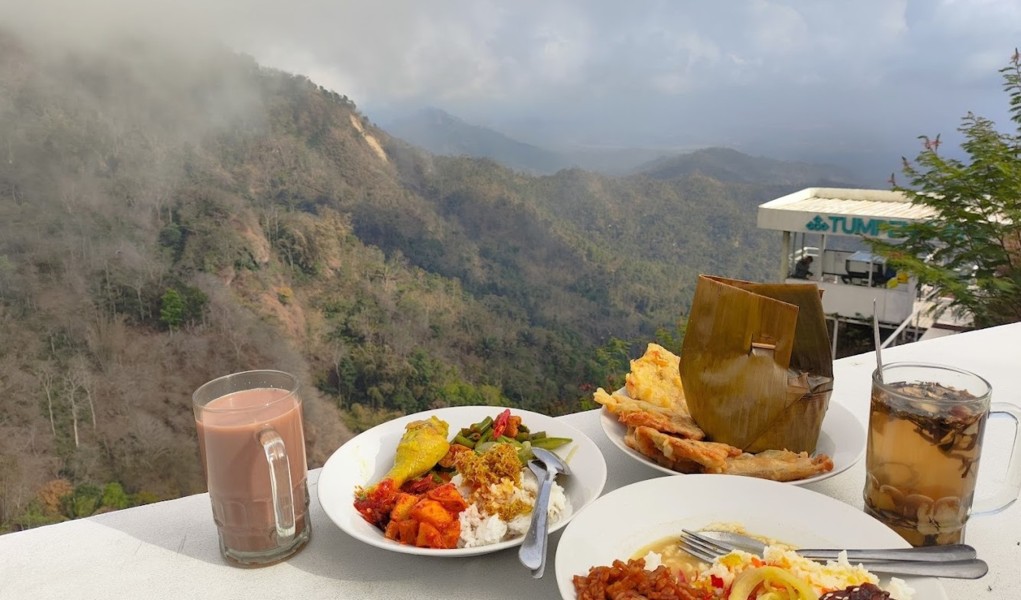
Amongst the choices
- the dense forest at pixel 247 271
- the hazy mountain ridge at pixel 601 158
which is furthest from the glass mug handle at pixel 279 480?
the hazy mountain ridge at pixel 601 158

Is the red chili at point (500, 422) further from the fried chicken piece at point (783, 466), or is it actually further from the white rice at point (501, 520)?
the fried chicken piece at point (783, 466)

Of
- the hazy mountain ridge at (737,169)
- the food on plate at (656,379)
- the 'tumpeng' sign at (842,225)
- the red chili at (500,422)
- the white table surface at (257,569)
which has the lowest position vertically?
the 'tumpeng' sign at (842,225)

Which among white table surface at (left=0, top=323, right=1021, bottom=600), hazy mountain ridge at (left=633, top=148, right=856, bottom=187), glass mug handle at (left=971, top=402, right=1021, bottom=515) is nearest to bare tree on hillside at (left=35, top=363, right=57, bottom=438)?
white table surface at (left=0, top=323, right=1021, bottom=600)

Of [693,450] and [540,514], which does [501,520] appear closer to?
[540,514]

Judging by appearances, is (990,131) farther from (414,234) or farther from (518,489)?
(414,234)

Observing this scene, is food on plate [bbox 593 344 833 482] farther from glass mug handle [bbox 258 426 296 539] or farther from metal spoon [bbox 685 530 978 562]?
glass mug handle [bbox 258 426 296 539]

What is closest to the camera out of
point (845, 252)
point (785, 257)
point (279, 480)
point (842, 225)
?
point (279, 480)

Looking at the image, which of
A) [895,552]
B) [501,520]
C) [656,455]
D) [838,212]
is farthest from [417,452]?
[838,212]
